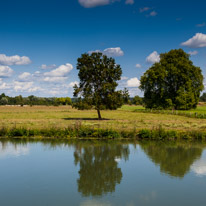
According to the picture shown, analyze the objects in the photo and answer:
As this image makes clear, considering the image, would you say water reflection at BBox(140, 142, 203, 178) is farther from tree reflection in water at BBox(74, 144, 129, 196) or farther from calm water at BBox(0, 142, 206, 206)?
tree reflection in water at BBox(74, 144, 129, 196)

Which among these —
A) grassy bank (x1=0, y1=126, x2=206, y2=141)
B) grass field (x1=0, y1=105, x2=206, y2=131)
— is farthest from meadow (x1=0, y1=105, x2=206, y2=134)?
grassy bank (x1=0, y1=126, x2=206, y2=141)

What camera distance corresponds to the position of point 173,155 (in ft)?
68.4

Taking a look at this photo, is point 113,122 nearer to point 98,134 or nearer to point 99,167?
point 98,134

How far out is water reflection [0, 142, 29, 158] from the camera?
20.5 metres

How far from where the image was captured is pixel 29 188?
13117mm

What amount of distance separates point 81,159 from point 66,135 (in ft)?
27.6

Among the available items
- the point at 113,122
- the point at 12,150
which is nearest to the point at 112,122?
the point at 113,122

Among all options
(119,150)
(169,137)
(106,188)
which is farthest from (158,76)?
(106,188)

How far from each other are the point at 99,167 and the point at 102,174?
5.00ft

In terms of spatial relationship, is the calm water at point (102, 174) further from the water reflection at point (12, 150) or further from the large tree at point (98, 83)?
the large tree at point (98, 83)

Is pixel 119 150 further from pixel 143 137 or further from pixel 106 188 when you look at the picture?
pixel 106 188

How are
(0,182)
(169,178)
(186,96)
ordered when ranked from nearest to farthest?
(0,182)
(169,178)
(186,96)

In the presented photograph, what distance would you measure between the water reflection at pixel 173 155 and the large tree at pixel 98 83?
22.4 metres

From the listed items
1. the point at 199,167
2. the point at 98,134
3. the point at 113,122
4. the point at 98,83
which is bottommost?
the point at 199,167
